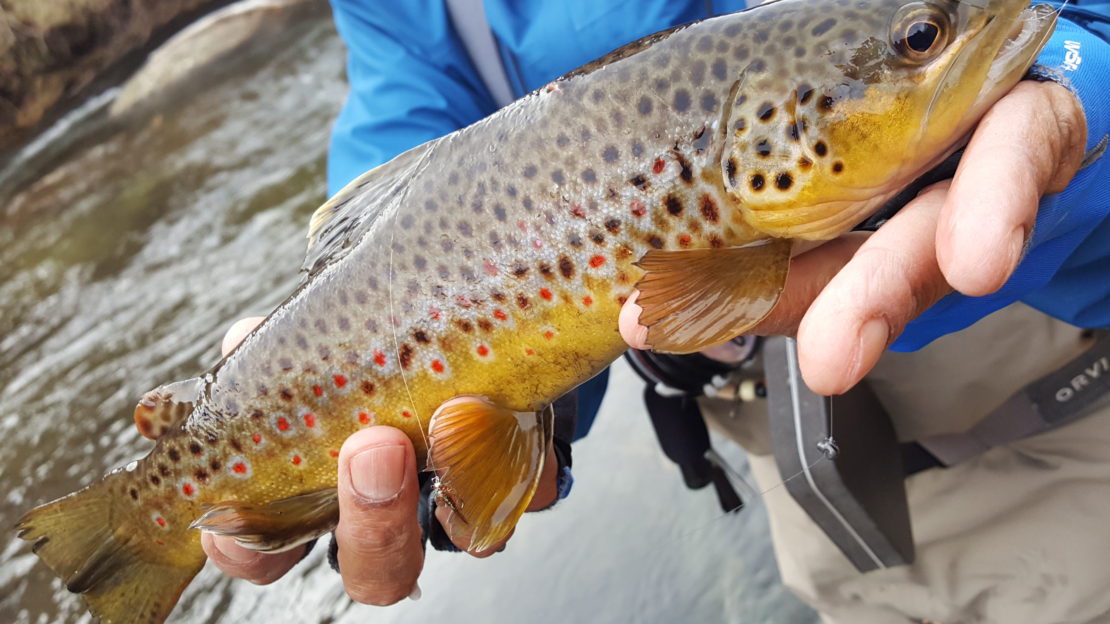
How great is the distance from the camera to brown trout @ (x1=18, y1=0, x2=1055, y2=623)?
120cm

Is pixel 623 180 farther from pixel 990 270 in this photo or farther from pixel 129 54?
pixel 129 54

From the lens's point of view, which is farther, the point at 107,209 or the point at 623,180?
the point at 107,209

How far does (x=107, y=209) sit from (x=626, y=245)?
920cm

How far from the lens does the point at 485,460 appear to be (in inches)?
59.7

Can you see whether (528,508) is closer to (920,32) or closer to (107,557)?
(107,557)

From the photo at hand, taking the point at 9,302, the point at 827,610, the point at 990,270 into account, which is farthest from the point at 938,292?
the point at 9,302

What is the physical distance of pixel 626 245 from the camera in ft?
4.47

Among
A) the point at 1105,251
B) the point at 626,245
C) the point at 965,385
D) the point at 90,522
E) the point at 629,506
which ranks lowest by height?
the point at 629,506

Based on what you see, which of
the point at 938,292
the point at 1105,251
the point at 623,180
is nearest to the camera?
the point at 938,292

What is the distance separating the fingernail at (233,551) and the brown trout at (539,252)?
0.19 feet

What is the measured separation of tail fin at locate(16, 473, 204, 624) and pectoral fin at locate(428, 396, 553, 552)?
2.29ft

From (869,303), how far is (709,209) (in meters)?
0.38

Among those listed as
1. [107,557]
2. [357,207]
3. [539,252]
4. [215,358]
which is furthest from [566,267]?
[215,358]

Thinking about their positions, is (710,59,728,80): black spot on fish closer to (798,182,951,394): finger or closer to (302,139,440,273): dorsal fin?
(798,182,951,394): finger
